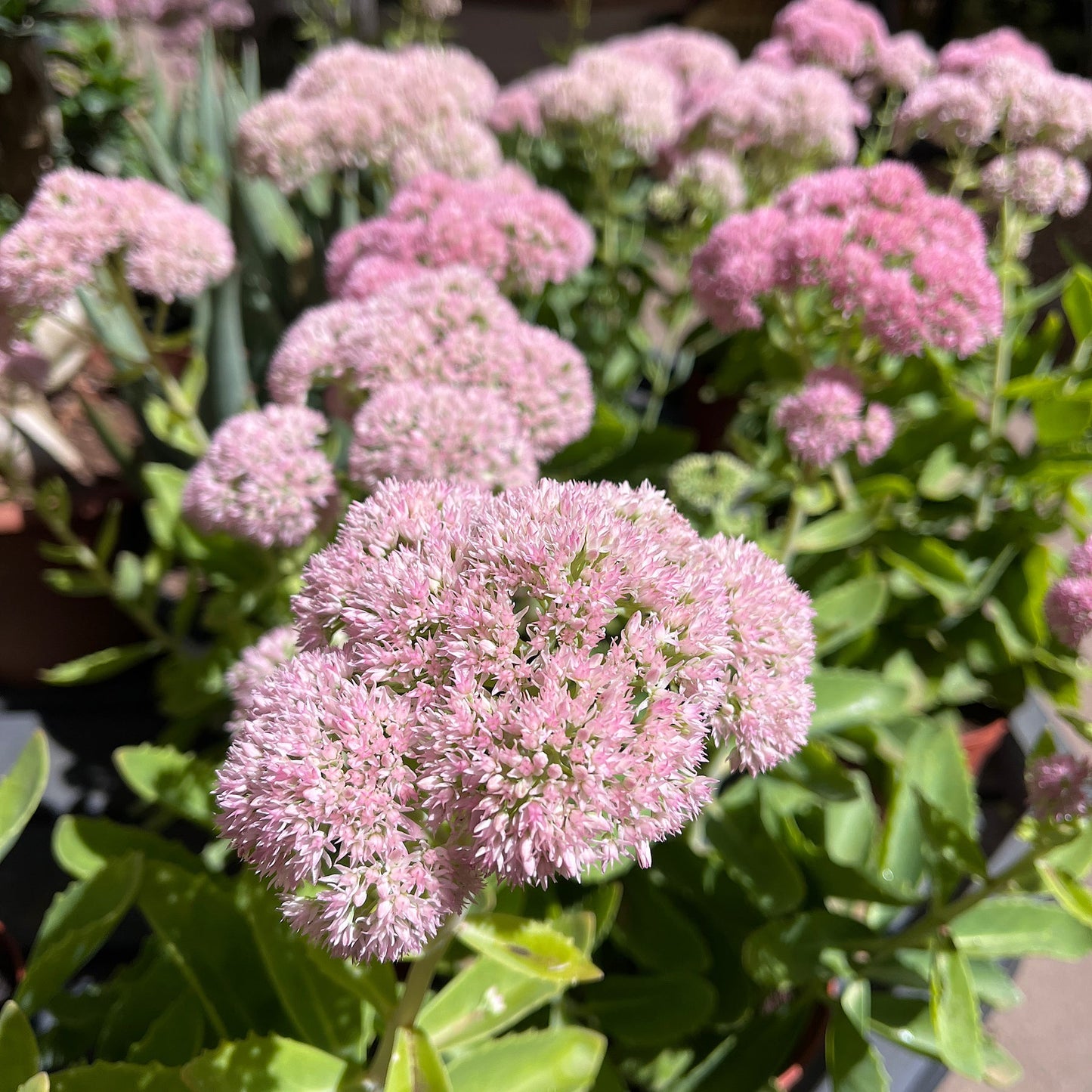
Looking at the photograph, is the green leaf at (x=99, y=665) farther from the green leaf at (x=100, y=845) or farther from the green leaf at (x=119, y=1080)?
the green leaf at (x=119, y=1080)

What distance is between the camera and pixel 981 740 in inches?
39.3

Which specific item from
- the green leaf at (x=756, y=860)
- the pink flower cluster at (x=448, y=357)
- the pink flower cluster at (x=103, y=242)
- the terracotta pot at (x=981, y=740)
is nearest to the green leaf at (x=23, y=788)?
the pink flower cluster at (x=448, y=357)

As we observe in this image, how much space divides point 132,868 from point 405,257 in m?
0.63

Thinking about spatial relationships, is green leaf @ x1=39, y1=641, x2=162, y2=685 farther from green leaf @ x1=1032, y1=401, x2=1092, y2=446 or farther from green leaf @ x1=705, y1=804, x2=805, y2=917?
green leaf @ x1=1032, y1=401, x2=1092, y2=446

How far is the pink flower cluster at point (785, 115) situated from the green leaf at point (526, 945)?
104 cm

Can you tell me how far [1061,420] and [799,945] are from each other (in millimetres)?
672

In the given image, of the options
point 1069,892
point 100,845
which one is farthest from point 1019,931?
point 100,845

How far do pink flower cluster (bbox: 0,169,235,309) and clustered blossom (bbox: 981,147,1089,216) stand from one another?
88cm

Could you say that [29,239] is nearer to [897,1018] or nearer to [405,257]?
[405,257]

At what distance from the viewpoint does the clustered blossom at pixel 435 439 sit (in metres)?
0.60

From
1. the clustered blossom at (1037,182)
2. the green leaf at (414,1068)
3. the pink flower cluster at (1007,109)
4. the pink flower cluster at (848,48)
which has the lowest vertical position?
the green leaf at (414,1068)

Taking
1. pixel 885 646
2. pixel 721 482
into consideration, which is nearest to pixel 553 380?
pixel 721 482

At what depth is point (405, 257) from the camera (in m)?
0.84

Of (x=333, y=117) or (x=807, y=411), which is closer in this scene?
(x=807, y=411)
